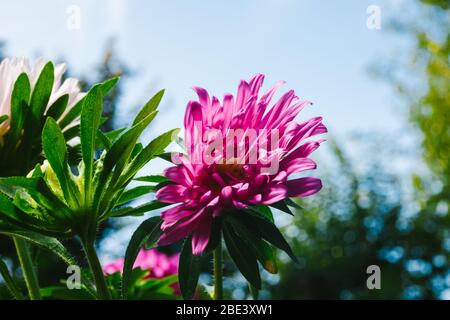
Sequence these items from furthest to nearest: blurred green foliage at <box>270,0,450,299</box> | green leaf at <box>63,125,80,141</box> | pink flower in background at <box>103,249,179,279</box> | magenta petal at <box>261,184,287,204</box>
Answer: blurred green foliage at <box>270,0,450,299</box>
pink flower in background at <box>103,249,179,279</box>
green leaf at <box>63,125,80,141</box>
magenta petal at <box>261,184,287,204</box>

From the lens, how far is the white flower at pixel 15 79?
1.96 feet

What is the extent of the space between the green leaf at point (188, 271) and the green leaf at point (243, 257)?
A: 0.03 metres

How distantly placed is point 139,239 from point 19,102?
0.61 ft

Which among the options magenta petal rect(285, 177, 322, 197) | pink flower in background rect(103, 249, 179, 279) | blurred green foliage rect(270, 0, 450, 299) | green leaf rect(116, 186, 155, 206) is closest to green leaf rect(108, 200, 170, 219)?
green leaf rect(116, 186, 155, 206)

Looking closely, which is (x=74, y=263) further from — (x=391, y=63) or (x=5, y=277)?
(x=391, y=63)

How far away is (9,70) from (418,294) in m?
5.77

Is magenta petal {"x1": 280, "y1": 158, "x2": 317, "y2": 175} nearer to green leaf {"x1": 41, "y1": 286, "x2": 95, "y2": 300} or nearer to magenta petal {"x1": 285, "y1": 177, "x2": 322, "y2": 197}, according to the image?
magenta petal {"x1": 285, "y1": 177, "x2": 322, "y2": 197}

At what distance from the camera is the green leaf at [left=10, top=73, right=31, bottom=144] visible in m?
0.58

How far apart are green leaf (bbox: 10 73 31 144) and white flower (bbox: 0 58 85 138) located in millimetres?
12

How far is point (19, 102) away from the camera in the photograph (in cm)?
59

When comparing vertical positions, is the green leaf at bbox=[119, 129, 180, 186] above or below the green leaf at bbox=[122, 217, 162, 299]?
above

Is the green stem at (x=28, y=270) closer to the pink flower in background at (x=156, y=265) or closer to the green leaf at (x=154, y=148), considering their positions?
the green leaf at (x=154, y=148)
